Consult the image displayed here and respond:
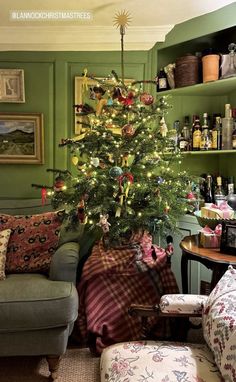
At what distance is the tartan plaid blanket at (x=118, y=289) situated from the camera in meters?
2.24

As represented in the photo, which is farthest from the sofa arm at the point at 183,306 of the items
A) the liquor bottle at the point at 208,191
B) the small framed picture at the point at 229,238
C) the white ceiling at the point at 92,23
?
the white ceiling at the point at 92,23

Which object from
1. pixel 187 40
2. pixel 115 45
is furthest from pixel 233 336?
pixel 115 45

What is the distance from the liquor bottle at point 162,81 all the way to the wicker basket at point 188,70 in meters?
0.19

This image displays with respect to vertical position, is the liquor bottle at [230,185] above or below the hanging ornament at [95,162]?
below

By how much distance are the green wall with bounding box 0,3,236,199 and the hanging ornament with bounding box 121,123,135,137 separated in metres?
0.93

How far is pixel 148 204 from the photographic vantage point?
2.47m

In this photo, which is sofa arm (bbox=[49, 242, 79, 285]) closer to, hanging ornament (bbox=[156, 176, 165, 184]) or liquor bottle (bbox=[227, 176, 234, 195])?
hanging ornament (bbox=[156, 176, 165, 184])

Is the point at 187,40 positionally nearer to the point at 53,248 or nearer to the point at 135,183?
the point at 135,183

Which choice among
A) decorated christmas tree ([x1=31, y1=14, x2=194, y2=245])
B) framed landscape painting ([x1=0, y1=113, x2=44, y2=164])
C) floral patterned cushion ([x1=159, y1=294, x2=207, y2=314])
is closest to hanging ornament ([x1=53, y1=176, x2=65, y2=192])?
decorated christmas tree ([x1=31, y1=14, x2=194, y2=245])

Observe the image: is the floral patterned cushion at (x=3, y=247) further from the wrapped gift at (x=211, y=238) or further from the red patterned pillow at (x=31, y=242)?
the wrapped gift at (x=211, y=238)

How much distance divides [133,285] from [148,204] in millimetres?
572

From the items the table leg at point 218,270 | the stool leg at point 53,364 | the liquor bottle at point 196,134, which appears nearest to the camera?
the table leg at point 218,270

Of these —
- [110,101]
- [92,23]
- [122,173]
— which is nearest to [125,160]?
[122,173]

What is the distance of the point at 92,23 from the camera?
285 cm
